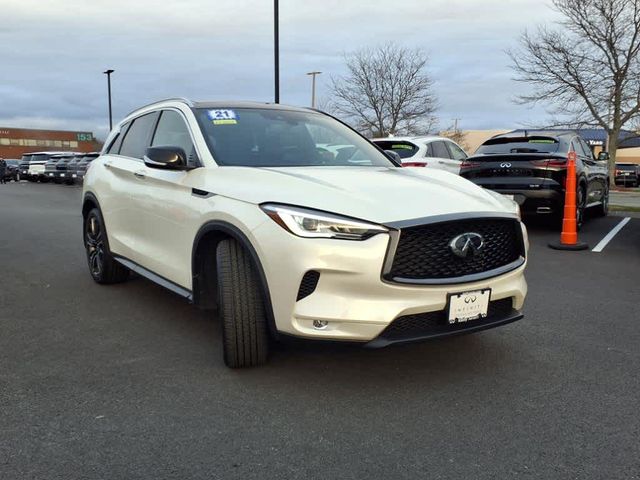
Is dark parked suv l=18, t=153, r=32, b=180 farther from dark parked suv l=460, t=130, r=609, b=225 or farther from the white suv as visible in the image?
the white suv

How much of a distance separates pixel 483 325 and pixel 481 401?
42 centimetres

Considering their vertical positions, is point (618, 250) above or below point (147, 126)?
below

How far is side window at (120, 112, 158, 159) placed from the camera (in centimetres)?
512

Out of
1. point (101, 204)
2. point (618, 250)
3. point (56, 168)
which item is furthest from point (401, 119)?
point (101, 204)

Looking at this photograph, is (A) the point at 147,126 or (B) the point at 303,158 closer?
(B) the point at 303,158

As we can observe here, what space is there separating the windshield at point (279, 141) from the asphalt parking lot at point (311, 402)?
51.6 inches

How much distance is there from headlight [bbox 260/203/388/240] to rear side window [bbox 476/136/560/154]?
23.2ft

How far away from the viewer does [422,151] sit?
10562mm

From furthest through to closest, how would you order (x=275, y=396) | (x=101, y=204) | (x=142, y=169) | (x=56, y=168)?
(x=56, y=168) → (x=101, y=204) → (x=142, y=169) → (x=275, y=396)

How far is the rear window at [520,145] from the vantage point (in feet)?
30.5

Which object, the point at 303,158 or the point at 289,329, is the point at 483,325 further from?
the point at 303,158

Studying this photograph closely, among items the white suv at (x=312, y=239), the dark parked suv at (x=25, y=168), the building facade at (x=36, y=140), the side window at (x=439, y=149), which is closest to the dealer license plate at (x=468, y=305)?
the white suv at (x=312, y=239)

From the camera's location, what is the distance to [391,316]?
120 inches

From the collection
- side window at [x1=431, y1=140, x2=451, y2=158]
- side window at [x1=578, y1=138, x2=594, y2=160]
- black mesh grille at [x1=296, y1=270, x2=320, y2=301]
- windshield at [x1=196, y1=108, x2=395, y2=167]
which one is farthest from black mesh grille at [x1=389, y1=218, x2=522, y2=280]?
side window at [x1=578, y1=138, x2=594, y2=160]
